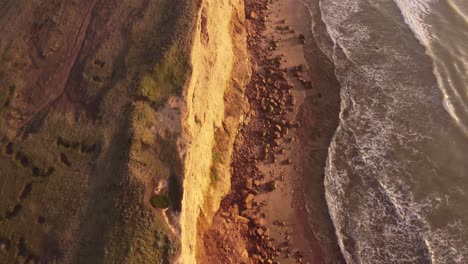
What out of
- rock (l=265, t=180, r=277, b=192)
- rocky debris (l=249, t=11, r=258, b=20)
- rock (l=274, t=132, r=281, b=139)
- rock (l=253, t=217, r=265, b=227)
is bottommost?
rock (l=253, t=217, r=265, b=227)

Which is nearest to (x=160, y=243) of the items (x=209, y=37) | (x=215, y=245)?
(x=215, y=245)

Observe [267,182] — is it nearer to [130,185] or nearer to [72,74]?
[130,185]

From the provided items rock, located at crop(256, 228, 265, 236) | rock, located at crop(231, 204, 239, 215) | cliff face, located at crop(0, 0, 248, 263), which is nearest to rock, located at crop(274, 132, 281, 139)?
cliff face, located at crop(0, 0, 248, 263)

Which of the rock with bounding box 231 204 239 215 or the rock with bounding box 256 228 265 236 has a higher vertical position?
the rock with bounding box 231 204 239 215

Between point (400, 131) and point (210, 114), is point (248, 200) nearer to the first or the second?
point (210, 114)

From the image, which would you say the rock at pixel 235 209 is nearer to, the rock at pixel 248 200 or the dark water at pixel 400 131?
the rock at pixel 248 200

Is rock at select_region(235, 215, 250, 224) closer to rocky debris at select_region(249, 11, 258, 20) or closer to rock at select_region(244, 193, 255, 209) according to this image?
rock at select_region(244, 193, 255, 209)

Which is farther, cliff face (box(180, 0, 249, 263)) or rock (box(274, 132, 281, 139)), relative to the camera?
rock (box(274, 132, 281, 139))
